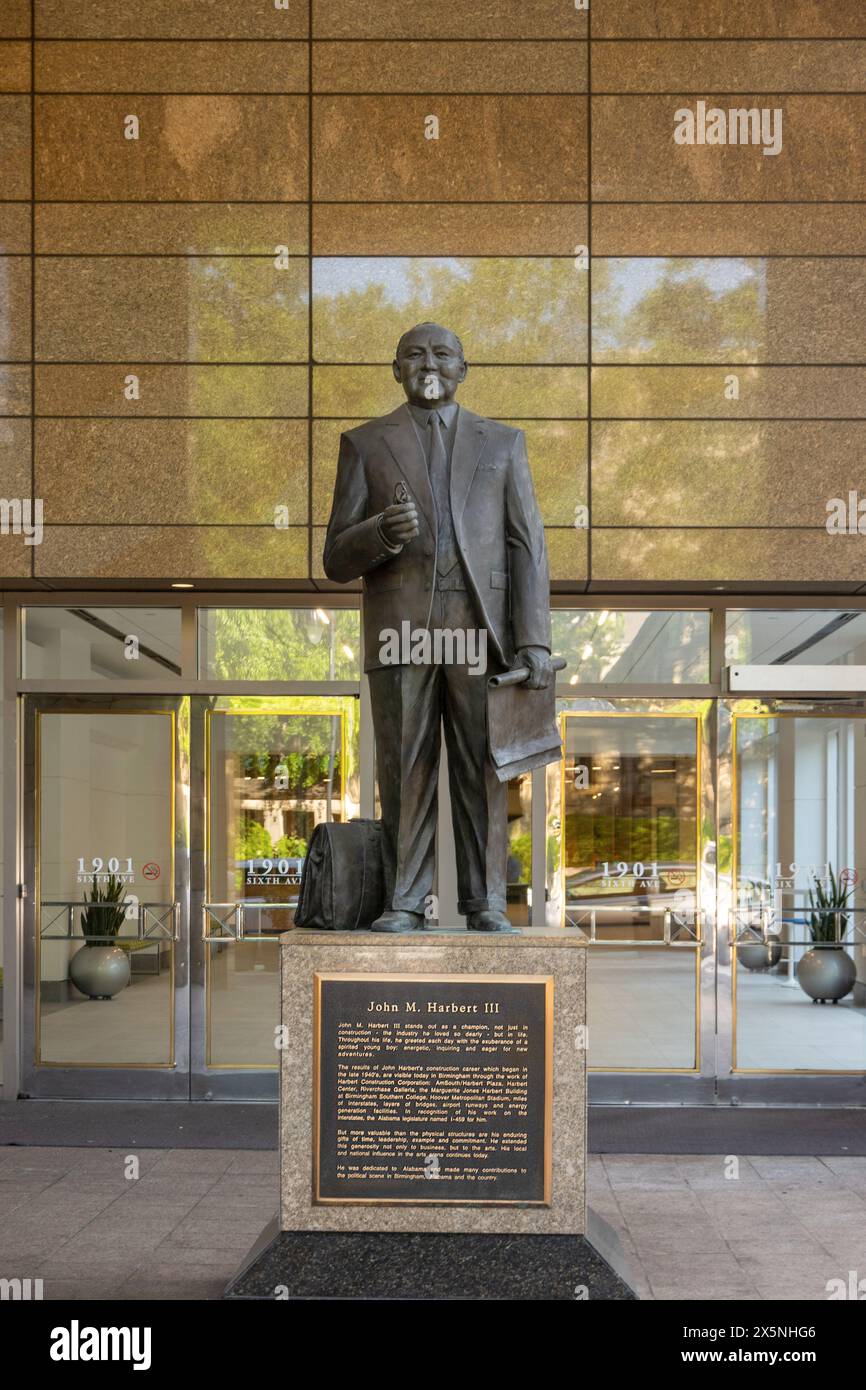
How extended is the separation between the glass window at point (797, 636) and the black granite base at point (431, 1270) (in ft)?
17.6

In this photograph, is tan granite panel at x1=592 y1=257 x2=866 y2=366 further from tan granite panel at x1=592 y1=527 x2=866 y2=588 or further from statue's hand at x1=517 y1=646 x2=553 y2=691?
statue's hand at x1=517 y1=646 x2=553 y2=691

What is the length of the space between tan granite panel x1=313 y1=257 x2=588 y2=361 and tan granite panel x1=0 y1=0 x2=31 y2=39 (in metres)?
2.57

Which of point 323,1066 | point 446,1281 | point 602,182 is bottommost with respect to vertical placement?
point 446,1281

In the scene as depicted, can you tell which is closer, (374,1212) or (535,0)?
(374,1212)

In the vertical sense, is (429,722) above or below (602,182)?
below

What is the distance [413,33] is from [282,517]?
11.0 feet

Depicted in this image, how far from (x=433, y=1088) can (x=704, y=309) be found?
594cm

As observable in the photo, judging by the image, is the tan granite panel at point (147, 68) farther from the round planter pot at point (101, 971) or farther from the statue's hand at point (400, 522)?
the round planter pot at point (101, 971)

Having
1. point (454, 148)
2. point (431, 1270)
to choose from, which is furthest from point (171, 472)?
point (431, 1270)

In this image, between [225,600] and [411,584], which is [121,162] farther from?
[411,584]

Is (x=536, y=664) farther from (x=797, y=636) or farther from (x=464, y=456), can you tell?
(x=797, y=636)

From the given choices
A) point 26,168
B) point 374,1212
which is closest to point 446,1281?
point 374,1212

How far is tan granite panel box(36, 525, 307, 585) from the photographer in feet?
28.7

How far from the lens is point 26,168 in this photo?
8.84m
